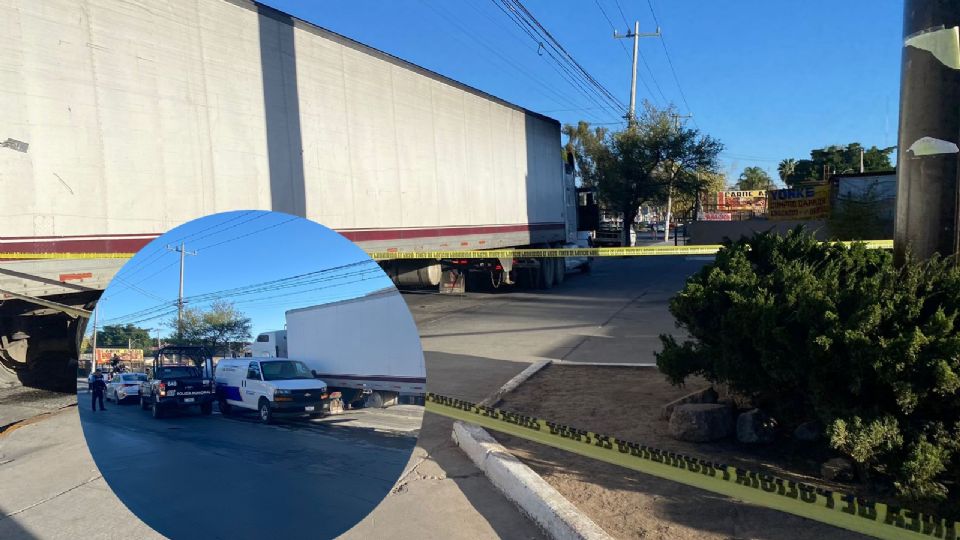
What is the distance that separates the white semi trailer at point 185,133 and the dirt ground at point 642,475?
3.19m

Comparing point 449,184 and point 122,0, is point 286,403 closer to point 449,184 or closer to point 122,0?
point 122,0

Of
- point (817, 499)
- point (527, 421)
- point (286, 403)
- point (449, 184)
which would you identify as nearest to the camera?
point (286, 403)

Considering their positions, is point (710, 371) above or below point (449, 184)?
below

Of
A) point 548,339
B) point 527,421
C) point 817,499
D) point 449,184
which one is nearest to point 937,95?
point 817,499

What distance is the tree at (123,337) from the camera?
1.84 metres

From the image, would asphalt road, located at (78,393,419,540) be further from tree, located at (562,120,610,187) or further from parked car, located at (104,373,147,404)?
tree, located at (562,120,610,187)

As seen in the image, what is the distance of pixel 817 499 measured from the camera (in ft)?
8.57

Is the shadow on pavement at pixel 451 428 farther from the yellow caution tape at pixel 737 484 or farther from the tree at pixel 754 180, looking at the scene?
the tree at pixel 754 180

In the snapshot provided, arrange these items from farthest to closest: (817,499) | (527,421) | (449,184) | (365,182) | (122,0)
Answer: (449,184) < (365,182) < (122,0) < (527,421) < (817,499)

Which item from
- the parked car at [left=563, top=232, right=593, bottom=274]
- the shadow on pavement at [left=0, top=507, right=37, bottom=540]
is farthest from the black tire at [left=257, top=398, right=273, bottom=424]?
the parked car at [left=563, top=232, right=593, bottom=274]

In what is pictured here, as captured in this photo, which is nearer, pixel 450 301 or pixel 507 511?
pixel 507 511

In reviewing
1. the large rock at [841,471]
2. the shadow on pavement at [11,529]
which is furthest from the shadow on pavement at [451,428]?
the shadow on pavement at [11,529]

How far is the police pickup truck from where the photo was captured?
1.79 metres

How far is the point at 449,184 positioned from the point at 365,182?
3028 mm
